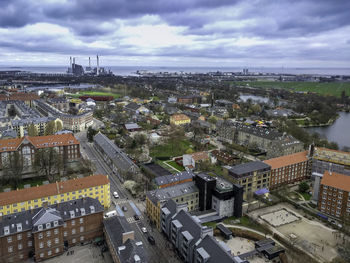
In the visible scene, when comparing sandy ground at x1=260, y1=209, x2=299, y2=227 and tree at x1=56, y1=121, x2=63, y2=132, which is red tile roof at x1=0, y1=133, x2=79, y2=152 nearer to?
tree at x1=56, y1=121, x2=63, y2=132

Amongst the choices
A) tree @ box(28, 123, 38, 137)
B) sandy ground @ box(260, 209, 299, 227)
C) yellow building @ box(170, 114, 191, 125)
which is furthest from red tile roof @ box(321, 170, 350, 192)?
tree @ box(28, 123, 38, 137)

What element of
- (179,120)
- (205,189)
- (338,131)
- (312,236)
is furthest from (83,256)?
(338,131)

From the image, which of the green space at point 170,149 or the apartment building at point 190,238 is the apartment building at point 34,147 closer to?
the green space at point 170,149

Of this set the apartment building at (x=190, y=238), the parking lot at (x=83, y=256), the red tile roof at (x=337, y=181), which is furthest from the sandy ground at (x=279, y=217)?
the parking lot at (x=83, y=256)

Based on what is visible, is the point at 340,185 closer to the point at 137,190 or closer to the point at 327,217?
the point at 327,217

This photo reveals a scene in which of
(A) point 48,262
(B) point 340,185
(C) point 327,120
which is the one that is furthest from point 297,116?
(A) point 48,262

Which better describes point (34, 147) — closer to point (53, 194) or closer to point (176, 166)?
point (53, 194)
